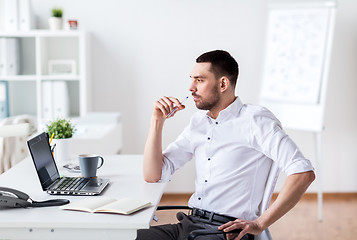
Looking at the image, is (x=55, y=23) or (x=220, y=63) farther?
(x=55, y=23)

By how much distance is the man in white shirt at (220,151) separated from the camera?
2.09 m

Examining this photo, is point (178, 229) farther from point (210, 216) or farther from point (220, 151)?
point (220, 151)

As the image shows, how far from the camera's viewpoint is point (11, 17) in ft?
13.6

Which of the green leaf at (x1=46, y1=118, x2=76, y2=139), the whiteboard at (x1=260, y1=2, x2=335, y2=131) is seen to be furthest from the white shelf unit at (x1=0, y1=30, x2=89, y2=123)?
the green leaf at (x1=46, y1=118, x2=76, y2=139)

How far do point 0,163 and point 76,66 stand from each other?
1.56 m

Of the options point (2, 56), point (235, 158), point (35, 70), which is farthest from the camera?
point (35, 70)

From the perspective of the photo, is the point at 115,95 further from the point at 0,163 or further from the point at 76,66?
the point at 0,163

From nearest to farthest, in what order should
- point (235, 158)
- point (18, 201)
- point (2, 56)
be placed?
point (18, 201), point (235, 158), point (2, 56)

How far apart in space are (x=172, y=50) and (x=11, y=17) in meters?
1.36

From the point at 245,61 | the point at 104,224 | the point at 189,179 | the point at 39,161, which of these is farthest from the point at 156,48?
the point at 104,224

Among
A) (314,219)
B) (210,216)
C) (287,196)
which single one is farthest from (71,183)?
(314,219)

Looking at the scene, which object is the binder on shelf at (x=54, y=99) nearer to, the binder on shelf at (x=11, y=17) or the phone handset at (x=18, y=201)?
the binder on shelf at (x=11, y=17)

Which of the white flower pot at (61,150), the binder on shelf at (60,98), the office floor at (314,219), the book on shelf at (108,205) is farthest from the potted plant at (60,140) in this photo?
the binder on shelf at (60,98)

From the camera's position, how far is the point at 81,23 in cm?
445
